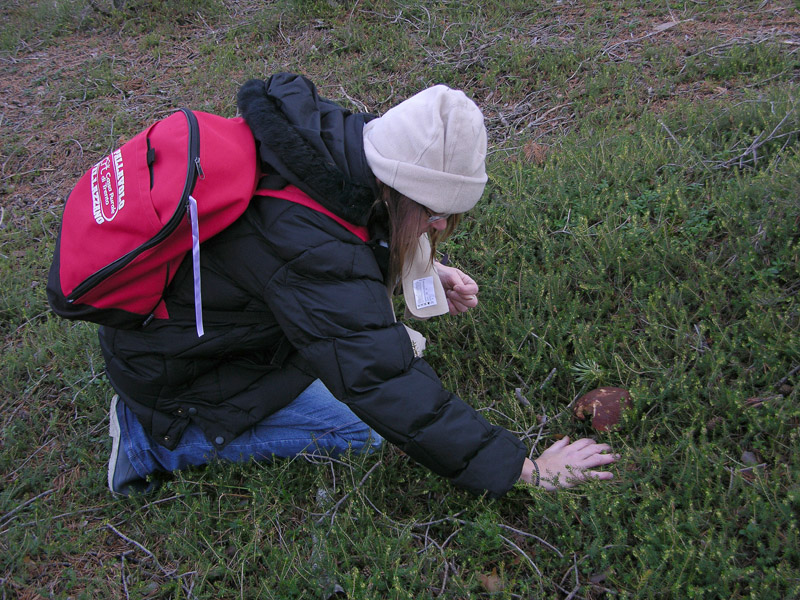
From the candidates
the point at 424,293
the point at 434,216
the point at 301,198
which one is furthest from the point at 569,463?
the point at 301,198

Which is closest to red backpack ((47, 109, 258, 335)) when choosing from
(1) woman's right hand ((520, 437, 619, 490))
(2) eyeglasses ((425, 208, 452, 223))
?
(2) eyeglasses ((425, 208, 452, 223))

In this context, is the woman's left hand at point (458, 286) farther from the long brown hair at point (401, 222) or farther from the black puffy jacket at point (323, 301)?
the black puffy jacket at point (323, 301)

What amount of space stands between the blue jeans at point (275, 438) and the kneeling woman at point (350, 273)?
310 mm

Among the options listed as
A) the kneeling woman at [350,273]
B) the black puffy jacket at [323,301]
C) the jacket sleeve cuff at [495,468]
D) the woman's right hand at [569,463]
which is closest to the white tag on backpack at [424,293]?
the kneeling woman at [350,273]

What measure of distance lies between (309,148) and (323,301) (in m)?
0.51

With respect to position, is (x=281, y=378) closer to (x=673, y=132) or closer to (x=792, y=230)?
(x=792, y=230)

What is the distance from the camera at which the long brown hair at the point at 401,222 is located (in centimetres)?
216

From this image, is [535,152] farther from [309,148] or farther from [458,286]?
[309,148]

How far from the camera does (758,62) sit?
4516 millimetres

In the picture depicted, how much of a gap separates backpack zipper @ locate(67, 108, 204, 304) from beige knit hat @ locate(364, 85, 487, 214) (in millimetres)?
559

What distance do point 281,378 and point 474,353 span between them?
1.05 meters

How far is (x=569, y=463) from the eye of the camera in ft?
8.29

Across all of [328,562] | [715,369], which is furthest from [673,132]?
[328,562]

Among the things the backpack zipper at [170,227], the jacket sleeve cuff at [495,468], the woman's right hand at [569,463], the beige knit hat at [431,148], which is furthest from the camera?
the woman's right hand at [569,463]
